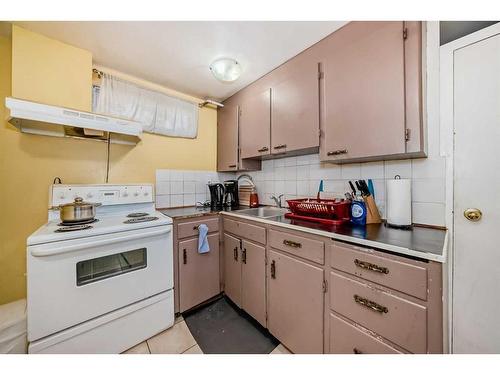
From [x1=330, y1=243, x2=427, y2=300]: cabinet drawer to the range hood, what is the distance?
162 centimetres

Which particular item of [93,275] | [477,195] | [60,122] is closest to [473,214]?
[477,195]

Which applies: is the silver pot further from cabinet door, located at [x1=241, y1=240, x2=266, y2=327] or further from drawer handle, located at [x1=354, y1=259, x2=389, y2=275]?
drawer handle, located at [x1=354, y1=259, x2=389, y2=275]

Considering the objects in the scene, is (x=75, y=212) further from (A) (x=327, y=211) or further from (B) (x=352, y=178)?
(B) (x=352, y=178)

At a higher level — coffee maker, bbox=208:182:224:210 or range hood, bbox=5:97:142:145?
range hood, bbox=5:97:142:145

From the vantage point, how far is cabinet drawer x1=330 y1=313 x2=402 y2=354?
853 mm

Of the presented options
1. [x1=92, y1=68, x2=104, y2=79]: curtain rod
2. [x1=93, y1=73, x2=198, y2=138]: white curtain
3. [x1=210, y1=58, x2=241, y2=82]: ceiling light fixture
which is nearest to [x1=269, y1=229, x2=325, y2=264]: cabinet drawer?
[x1=210, y1=58, x2=241, y2=82]: ceiling light fixture

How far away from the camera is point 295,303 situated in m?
1.21

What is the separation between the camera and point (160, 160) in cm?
206

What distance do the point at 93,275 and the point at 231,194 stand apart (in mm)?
1429

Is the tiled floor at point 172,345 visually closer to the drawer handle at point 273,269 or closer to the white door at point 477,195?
the drawer handle at point 273,269

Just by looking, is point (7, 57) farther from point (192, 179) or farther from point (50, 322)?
point (50, 322)

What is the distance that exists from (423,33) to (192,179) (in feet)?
7.00
